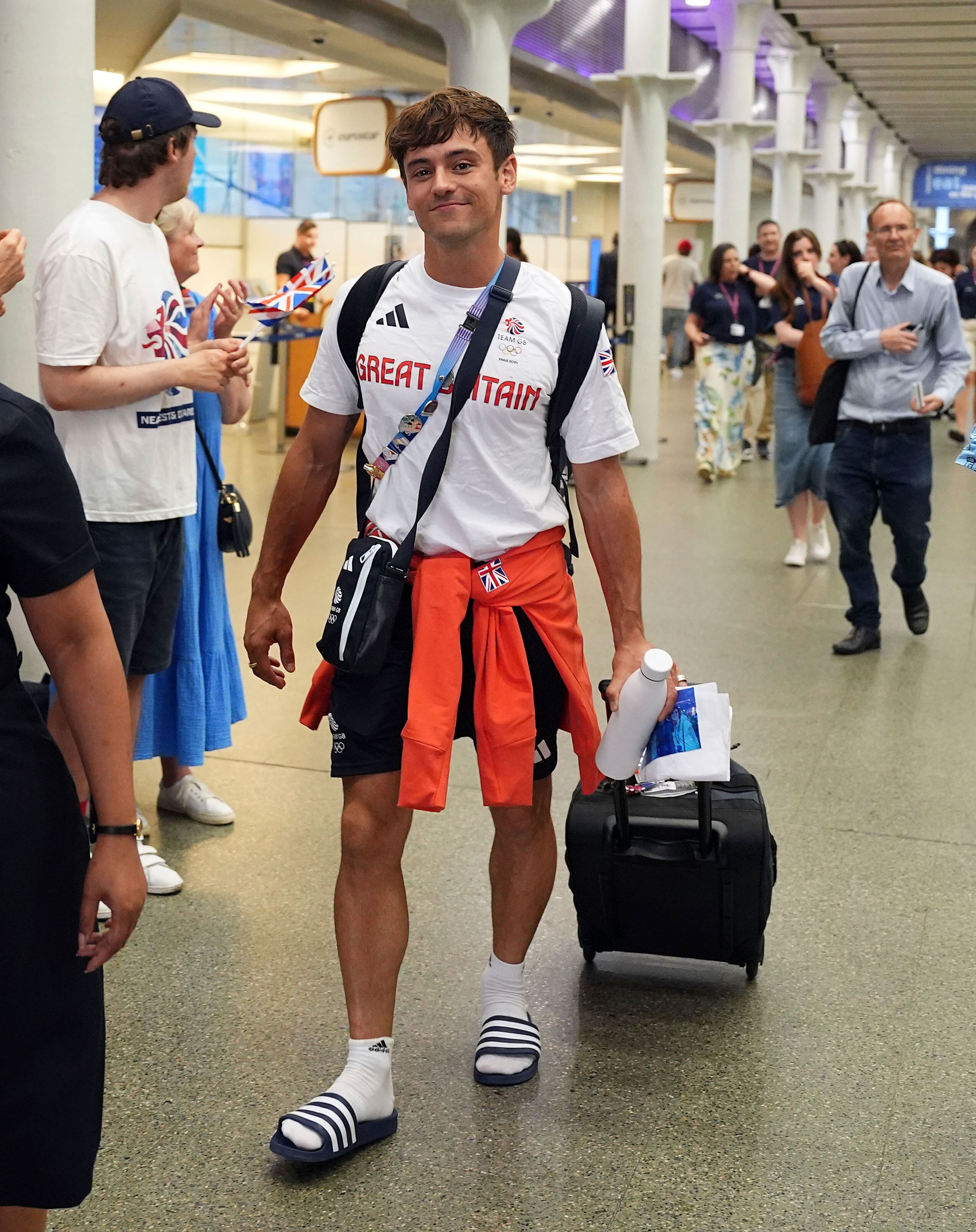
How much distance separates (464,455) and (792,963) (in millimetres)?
1606

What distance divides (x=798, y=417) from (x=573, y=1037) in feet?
20.6

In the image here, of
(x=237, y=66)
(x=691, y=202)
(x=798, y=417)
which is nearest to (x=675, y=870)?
(x=798, y=417)

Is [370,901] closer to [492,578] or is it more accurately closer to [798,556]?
[492,578]

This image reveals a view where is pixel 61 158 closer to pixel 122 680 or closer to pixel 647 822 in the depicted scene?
pixel 647 822

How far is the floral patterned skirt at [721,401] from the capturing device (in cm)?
1274

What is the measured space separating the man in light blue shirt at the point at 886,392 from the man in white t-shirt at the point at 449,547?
4.17 m

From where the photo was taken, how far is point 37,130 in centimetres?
508

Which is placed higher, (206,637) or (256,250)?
(256,250)

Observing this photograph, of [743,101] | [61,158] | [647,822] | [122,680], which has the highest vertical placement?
[743,101]

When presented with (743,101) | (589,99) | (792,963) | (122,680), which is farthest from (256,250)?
(122,680)

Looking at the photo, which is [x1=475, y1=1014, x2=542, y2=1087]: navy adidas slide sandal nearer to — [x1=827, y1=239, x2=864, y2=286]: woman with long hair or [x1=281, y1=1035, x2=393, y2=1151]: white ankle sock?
[x1=281, y1=1035, x2=393, y2=1151]: white ankle sock

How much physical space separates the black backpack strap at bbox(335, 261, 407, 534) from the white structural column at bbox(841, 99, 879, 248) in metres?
28.6

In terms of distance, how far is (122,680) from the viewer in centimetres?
190

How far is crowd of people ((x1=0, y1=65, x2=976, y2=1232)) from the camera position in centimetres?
178
